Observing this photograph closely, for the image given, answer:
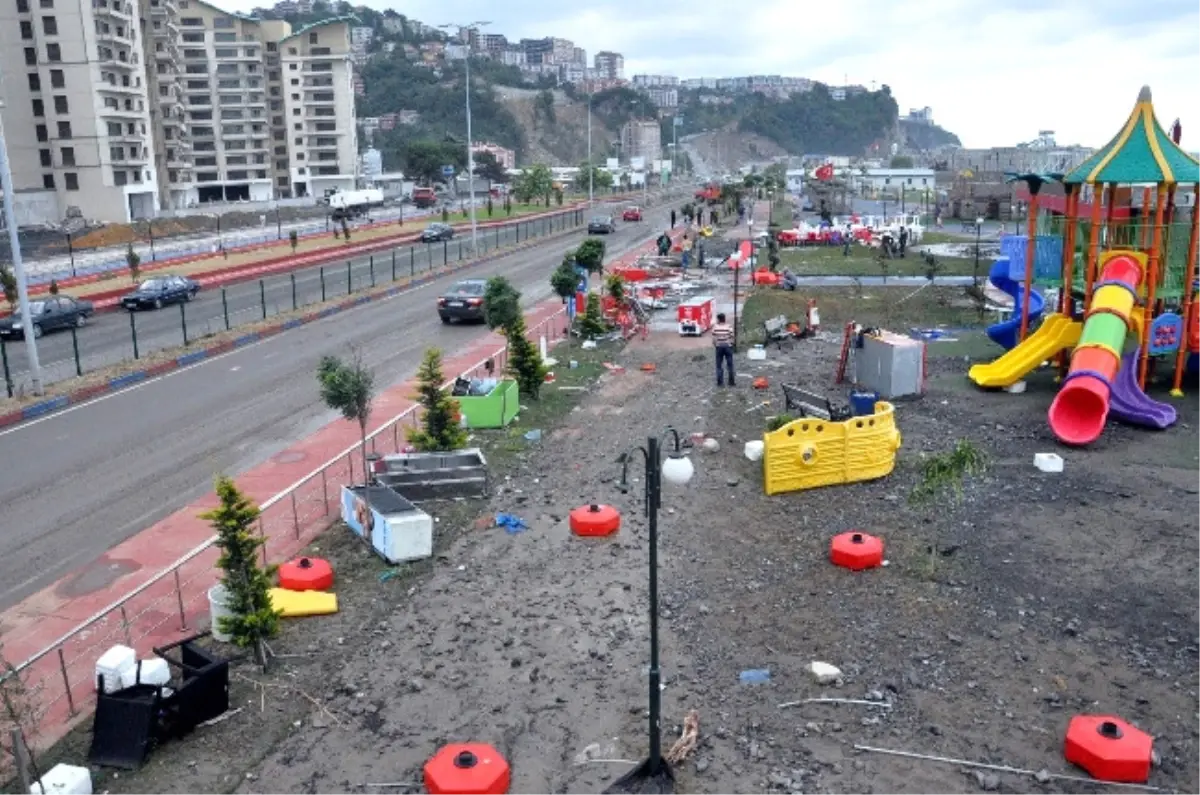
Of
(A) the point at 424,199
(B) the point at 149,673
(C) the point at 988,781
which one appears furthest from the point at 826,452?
(A) the point at 424,199

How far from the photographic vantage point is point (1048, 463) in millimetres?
16719

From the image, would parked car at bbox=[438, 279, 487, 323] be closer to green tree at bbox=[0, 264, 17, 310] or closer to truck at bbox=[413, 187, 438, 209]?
green tree at bbox=[0, 264, 17, 310]

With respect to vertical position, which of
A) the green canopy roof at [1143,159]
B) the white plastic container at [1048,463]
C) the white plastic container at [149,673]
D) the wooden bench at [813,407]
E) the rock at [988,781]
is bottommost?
the rock at [988,781]

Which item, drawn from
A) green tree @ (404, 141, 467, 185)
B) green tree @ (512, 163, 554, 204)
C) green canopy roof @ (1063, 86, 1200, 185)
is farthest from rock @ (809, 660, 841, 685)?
green tree @ (404, 141, 467, 185)

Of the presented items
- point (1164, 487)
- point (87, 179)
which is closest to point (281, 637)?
point (1164, 487)

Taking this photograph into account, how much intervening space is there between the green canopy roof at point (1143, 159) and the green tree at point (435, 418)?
14088 millimetres

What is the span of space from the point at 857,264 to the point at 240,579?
41.1m

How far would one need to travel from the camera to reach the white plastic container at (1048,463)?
54.7 ft

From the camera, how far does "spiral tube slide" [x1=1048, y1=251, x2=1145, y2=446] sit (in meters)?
18.0

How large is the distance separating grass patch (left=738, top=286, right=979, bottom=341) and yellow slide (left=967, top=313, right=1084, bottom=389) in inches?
210

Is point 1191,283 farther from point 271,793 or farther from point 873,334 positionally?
point 271,793

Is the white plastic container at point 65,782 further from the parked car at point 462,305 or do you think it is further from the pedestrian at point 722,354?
the parked car at point 462,305

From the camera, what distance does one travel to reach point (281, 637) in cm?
1134

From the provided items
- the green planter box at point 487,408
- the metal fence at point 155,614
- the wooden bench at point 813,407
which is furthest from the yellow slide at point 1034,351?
the metal fence at point 155,614
